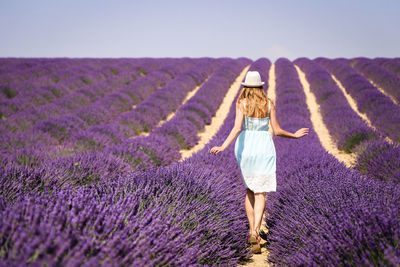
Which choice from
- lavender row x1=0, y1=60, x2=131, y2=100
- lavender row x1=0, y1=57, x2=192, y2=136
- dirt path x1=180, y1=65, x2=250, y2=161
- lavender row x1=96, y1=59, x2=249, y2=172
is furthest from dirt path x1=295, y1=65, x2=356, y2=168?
lavender row x1=0, y1=60, x2=131, y2=100

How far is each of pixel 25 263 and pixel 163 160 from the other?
13.6 ft

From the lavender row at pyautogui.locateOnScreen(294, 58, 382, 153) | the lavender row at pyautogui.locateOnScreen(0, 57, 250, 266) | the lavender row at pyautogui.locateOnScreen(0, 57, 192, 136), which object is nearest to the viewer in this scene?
the lavender row at pyautogui.locateOnScreen(0, 57, 250, 266)

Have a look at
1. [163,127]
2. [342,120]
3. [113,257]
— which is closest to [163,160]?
[163,127]

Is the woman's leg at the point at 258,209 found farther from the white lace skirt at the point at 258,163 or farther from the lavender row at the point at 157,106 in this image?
the lavender row at the point at 157,106

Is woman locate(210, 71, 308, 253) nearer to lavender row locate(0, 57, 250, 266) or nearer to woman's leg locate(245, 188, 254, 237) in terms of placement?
woman's leg locate(245, 188, 254, 237)

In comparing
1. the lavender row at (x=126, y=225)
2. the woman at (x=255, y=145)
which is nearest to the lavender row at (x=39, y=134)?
the lavender row at (x=126, y=225)

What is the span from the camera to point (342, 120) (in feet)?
23.6

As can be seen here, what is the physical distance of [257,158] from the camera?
2414 millimetres

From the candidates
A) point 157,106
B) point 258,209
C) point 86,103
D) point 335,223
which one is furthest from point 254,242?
point 86,103

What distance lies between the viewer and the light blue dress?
2.41m

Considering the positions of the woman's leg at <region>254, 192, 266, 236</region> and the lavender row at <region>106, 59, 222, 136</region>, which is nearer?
the woman's leg at <region>254, 192, 266, 236</region>

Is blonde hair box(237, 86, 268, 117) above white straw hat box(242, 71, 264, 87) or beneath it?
beneath

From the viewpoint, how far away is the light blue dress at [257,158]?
2412mm

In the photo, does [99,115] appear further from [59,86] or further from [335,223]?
[335,223]
